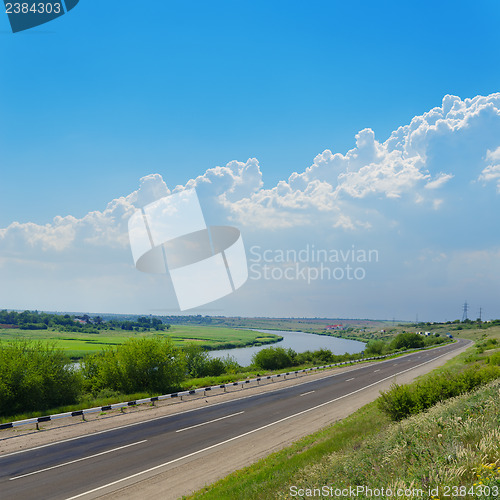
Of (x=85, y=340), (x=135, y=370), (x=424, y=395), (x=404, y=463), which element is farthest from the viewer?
(x=85, y=340)

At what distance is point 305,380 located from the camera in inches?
1452

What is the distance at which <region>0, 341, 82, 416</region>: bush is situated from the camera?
832 inches

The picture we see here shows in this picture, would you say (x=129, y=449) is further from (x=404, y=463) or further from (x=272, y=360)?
(x=272, y=360)

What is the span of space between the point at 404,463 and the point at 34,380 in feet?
72.6

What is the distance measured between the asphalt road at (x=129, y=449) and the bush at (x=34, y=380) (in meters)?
7.90

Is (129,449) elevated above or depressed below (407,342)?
above

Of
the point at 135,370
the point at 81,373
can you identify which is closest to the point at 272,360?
the point at 135,370

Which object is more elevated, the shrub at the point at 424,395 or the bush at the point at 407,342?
the shrub at the point at 424,395

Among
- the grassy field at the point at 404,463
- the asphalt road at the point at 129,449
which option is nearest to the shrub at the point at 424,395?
the grassy field at the point at 404,463

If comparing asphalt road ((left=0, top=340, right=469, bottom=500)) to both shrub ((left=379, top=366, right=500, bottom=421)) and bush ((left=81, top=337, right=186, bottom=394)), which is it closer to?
shrub ((left=379, top=366, right=500, bottom=421))

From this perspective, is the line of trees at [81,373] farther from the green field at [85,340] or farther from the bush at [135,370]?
the green field at [85,340]

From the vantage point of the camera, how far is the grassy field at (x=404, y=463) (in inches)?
222

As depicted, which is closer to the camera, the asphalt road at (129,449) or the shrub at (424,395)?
the asphalt road at (129,449)

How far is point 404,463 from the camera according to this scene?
291 inches
